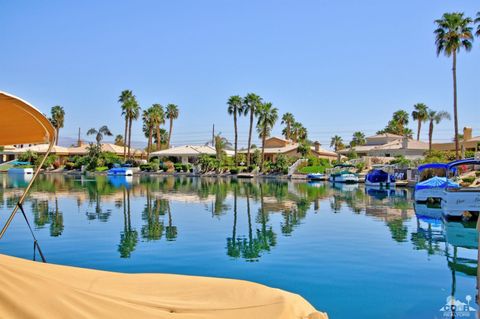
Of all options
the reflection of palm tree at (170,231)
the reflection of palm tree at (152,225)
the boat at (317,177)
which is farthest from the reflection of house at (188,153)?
the reflection of palm tree at (170,231)

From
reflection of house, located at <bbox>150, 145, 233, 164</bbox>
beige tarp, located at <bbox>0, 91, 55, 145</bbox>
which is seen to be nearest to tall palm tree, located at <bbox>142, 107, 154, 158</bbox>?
reflection of house, located at <bbox>150, 145, 233, 164</bbox>

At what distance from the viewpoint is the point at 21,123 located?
6242 millimetres

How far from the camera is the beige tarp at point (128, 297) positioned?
380cm

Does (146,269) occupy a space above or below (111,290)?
below

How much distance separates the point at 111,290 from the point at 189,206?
2142cm

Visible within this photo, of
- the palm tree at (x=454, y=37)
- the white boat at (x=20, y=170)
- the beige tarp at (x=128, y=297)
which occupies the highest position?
the palm tree at (x=454, y=37)

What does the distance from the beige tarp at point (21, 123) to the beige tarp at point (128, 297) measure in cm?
195

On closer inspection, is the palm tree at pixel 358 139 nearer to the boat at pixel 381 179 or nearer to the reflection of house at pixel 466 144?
the reflection of house at pixel 466 144

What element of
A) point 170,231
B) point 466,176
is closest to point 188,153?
point 466,176

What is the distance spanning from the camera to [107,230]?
17.0 meters

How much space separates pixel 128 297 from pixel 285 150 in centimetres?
7668

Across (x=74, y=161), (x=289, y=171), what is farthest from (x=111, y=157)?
(x=289, y=171)

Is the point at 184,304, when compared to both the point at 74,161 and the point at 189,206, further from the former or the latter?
the point at 74,161

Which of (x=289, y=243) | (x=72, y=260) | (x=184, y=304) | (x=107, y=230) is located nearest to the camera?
(x=184, y=304)
